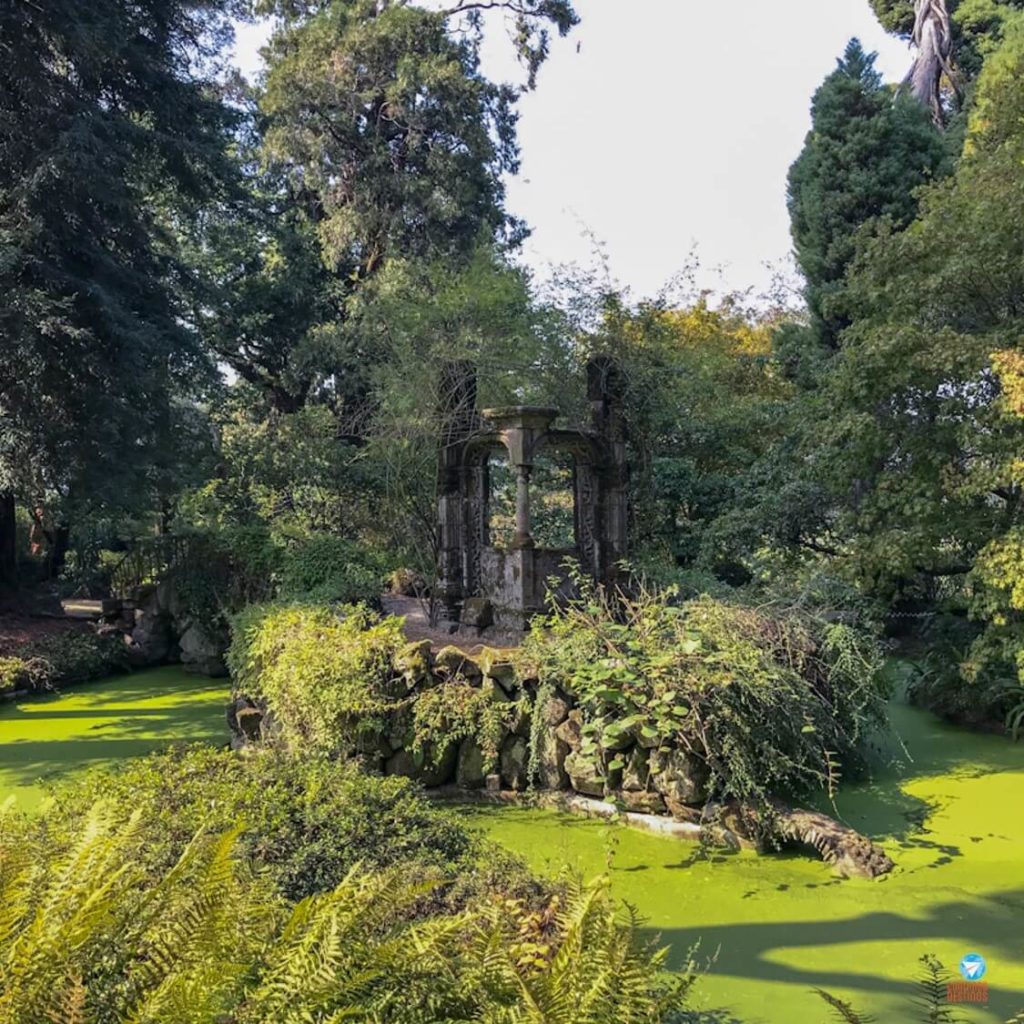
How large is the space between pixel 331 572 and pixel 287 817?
265 inches

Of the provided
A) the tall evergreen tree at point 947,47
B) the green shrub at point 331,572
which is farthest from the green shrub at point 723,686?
the tall evergreen tree at point 947,47

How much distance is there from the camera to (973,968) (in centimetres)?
385

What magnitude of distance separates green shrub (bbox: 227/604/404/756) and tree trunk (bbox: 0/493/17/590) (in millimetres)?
7915

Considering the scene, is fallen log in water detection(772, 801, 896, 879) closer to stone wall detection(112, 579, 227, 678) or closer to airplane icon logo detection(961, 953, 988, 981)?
airplane icon logo detection(961, 953, 988, 981)

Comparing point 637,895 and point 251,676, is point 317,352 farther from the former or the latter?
point 637,895

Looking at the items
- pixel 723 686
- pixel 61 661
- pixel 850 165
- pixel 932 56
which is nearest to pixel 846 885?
pixel 723 686

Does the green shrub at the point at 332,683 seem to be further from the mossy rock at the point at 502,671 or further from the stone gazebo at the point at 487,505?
the stone gazebo at the point at 487,505

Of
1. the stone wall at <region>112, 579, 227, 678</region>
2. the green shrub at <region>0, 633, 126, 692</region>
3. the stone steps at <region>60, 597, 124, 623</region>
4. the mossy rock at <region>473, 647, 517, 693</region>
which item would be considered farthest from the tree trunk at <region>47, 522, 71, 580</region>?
the mossy rock at <region>473, 647, 517, 693</region>

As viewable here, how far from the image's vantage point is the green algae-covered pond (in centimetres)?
379

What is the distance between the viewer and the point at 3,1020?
174cm

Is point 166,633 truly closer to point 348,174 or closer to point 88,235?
point 88,235

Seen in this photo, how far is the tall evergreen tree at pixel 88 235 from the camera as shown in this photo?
1020 centimetres

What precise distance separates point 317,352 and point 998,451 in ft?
38.9

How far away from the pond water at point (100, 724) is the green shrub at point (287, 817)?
8.28 feet
